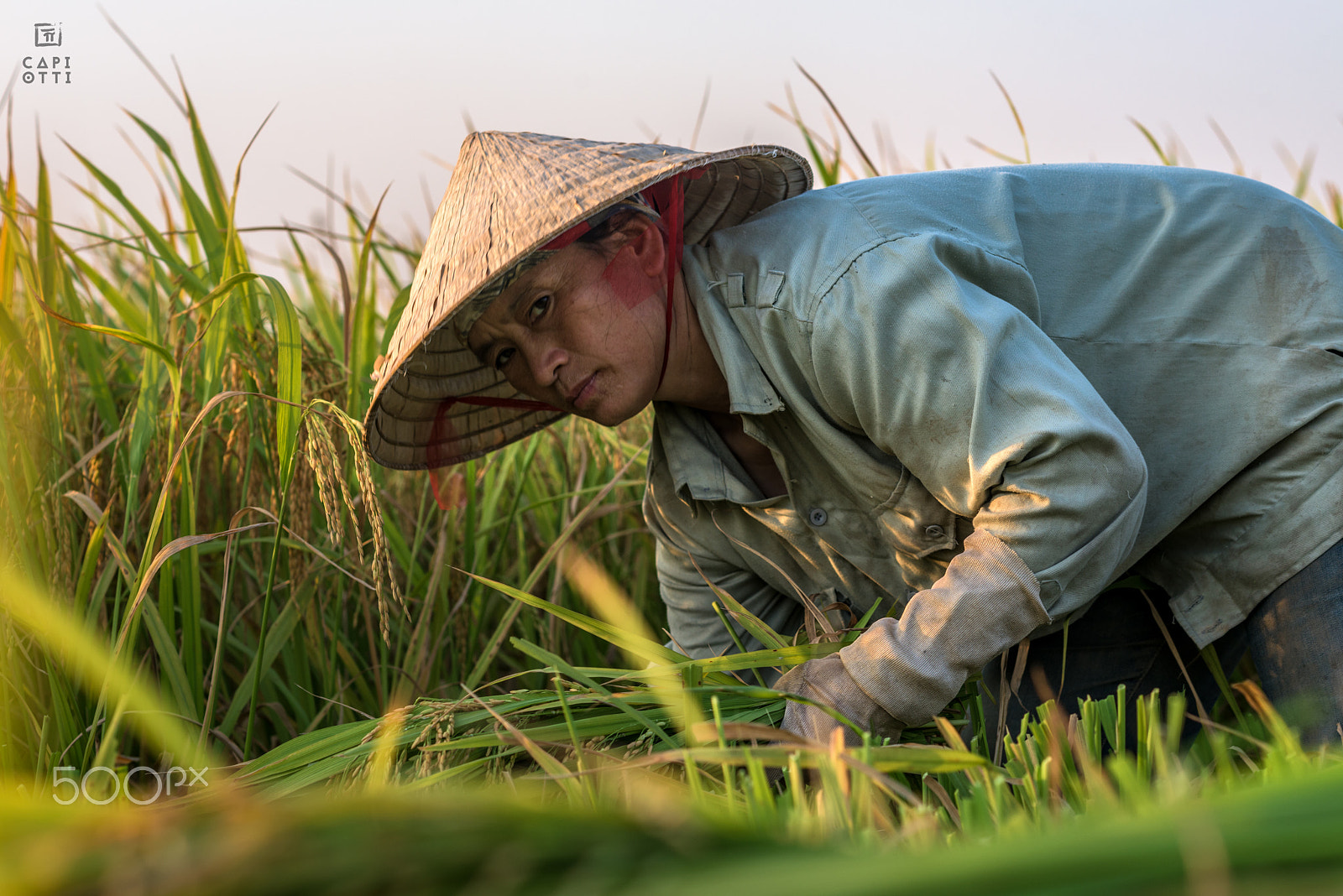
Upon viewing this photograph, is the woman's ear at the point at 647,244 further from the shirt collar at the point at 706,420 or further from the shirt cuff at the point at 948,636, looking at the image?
the shirt cuff at the point at 948,636

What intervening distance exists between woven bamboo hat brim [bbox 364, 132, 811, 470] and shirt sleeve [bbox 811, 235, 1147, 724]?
35 cm

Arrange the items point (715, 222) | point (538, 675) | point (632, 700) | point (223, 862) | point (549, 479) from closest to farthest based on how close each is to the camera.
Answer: point (223, 862)
point (632, 700)
point (715, 222)
point (538, 675)
point (549, 479)

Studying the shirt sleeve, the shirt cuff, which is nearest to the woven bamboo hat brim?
the shirt sleeve

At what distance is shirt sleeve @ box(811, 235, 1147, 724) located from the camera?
56.1 inches

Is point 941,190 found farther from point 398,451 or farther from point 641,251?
point 398,451

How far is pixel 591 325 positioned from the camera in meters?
1.69

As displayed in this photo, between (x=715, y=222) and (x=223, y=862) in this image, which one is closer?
(x=223, y=862)

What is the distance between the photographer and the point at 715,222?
190 centimetres

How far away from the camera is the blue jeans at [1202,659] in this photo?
165cm

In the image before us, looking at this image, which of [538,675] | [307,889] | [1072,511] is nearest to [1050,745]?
[1072,511]

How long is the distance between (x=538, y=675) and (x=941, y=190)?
1215 millimetres

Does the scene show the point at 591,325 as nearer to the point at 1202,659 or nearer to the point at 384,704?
the point at 384,704

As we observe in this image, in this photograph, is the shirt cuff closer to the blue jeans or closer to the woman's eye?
the blue jeans

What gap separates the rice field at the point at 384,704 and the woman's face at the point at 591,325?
0.33 m
